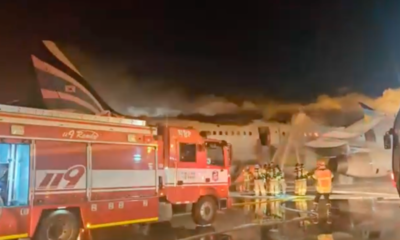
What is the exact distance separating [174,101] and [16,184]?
39.8 feet

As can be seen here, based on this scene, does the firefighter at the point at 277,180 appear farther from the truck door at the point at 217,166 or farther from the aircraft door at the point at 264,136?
the truck door at the point at 217,166

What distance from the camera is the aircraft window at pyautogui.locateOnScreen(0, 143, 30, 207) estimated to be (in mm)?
8008

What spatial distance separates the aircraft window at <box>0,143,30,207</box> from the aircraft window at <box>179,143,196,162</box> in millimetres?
4094

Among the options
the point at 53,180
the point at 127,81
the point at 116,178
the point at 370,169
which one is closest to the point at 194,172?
the point at 116,178

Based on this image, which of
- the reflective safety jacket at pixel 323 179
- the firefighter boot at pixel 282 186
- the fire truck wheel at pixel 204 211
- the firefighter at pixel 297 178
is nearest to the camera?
the fire truck wheel at pixel 204 211

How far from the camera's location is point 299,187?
20.8 m

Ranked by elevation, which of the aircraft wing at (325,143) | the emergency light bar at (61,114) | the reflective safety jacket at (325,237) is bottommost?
the reflective safety jacket at (325,237)

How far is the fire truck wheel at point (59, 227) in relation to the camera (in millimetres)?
8180

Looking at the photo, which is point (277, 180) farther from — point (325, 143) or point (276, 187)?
point (325, 143)

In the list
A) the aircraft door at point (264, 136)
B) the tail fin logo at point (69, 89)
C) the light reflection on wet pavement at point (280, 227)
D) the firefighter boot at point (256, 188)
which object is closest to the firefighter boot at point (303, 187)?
the firefighter boot at point (256, 188)

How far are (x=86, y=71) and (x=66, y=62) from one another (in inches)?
34.9

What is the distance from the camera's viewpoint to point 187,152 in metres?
11.5

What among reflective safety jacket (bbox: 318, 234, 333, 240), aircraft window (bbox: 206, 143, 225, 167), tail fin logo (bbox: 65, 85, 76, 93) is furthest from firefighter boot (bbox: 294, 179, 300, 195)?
reflective safety jacket (bbox: 318, 234, 333, 240)

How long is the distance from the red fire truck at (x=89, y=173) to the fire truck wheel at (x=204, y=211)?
3 cm
